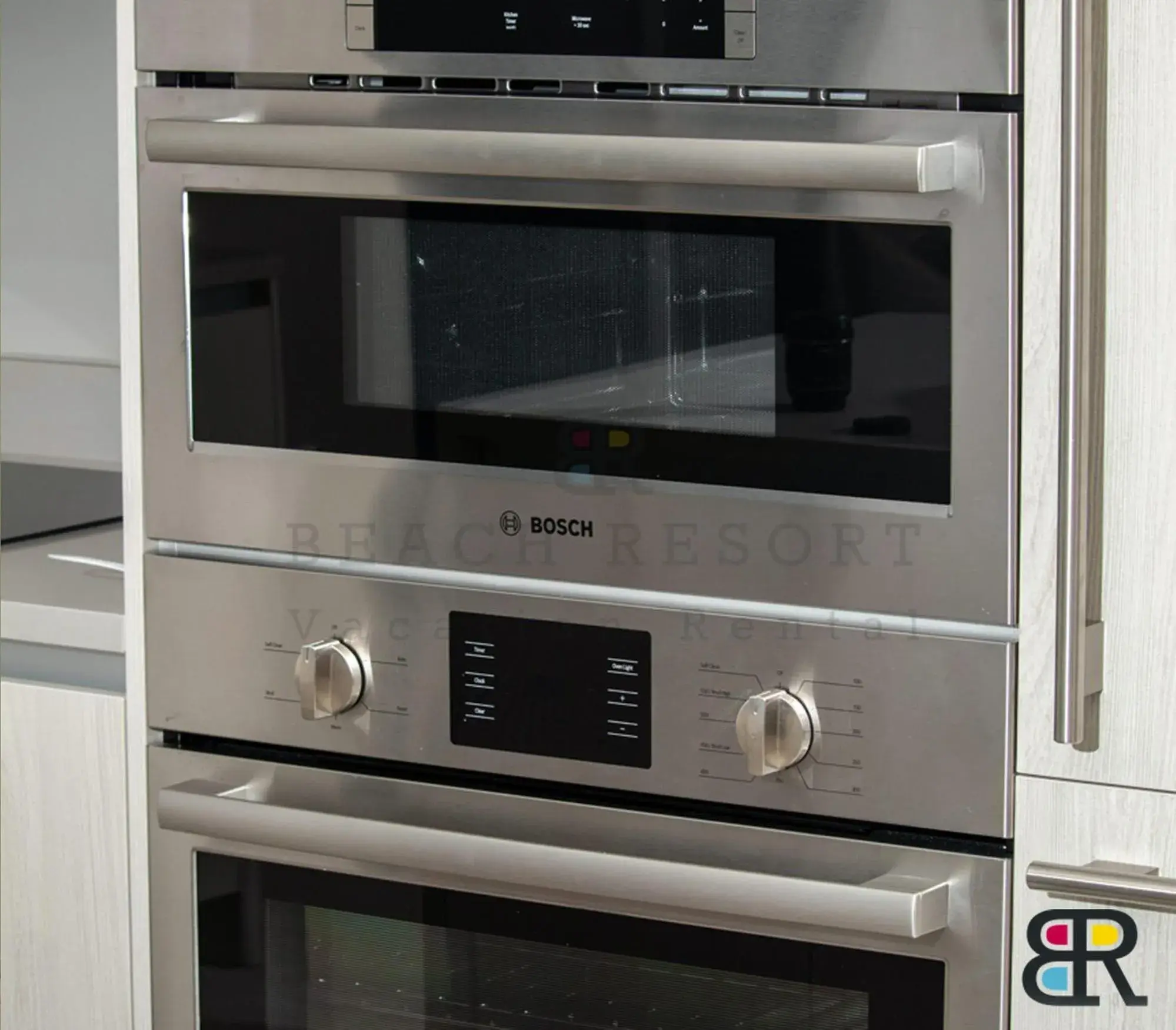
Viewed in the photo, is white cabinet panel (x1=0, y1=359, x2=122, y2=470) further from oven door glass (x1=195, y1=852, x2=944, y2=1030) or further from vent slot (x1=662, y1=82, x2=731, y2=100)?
vent slot (x1=662, y1=82, x2=731, y2=100)

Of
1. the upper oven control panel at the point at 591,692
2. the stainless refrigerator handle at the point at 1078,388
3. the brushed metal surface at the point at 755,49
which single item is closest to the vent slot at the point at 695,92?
the brushed metal surface at the point at 755,49

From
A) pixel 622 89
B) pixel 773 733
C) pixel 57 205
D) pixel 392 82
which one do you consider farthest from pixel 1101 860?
pixel 57 205

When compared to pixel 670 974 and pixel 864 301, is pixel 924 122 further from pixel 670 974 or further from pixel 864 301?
pixel 670 974

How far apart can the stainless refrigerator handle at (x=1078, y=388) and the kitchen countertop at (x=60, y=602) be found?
29.6 inches

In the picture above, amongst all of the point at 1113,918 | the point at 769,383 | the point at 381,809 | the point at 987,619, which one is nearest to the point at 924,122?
the point at 769,383

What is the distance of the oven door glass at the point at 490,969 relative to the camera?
1191mm

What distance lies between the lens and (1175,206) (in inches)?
41.0

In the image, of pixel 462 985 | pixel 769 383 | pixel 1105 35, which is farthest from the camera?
pixel 462 985

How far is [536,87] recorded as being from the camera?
1.21 m

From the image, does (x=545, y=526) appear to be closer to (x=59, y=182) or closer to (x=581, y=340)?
(x=581, y=340)

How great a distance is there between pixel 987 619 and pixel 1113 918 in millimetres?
205

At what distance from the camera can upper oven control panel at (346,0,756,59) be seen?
114 centimetres

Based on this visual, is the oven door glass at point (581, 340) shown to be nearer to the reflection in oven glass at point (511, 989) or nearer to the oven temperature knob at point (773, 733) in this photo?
the oven temperature knob at point (773, 733)

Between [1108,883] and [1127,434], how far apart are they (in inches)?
10.9
